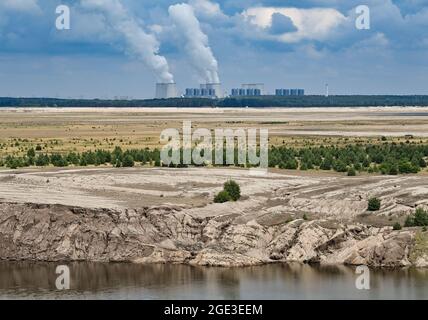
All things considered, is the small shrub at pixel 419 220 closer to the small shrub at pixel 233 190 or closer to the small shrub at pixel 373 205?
the small shrub at pixel 373 205

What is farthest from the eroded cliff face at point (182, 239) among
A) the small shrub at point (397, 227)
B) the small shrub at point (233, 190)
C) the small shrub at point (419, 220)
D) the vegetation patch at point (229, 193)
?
the small shrub at point (233, 190)

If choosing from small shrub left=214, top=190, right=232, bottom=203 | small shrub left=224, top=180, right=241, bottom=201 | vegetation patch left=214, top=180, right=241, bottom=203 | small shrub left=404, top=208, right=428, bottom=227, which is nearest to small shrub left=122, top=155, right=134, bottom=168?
vegetation patch left=214, top=180, right=241, bottom=203

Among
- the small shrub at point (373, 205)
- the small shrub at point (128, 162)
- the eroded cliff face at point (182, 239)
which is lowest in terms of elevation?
the eroded cliff face at point (182, 239)

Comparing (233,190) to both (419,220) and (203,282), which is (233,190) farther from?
(203,282)

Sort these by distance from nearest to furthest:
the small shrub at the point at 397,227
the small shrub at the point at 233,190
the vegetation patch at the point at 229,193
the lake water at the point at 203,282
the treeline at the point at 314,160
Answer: the lake water at the point at 203,282 → the small shrub at the point at 397,227 → the vegetation patch at the point at 229,193 → the small shrub at the point at 233,190 → the treeline at the point at 314,160

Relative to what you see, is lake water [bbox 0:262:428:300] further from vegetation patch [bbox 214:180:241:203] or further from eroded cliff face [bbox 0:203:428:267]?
vegetation patch [bbox 214:180:241:203]

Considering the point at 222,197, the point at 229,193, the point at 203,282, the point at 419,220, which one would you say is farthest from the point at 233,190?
the point at 203,282
